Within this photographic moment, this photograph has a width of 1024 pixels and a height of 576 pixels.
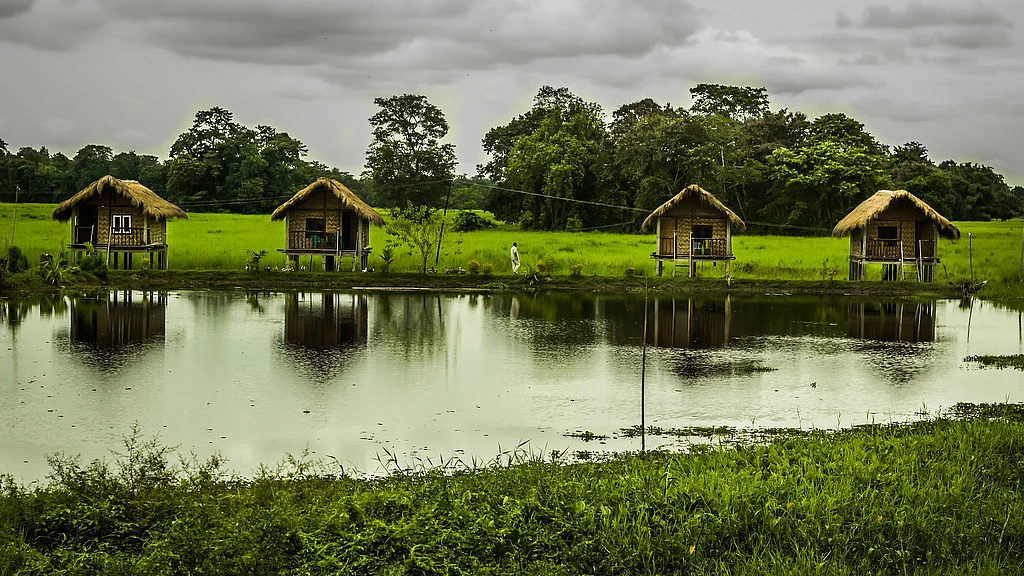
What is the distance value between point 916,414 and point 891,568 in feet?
20.1

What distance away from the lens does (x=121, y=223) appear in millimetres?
34000

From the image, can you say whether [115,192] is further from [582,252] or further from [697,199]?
[697,199]

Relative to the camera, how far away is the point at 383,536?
22.4 ft

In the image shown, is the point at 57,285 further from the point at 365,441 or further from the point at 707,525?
the point at 707,525

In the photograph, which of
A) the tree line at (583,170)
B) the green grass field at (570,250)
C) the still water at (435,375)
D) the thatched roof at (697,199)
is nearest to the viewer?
the still water at (435,375)

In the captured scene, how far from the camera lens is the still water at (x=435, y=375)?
36.1ft

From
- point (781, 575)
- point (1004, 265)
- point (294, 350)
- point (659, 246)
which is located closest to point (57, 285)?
point (294, 350)

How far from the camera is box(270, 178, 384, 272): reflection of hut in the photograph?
114ft

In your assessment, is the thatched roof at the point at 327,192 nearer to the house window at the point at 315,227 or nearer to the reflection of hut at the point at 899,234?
the house window at the point at 315,227

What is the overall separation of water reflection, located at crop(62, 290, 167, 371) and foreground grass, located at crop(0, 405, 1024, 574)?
7.96 metres

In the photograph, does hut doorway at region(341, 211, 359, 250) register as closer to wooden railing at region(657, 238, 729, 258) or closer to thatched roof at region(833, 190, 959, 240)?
wooden railing at region(657, 238, 729, 258)

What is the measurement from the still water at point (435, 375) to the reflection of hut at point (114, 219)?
7.86 m

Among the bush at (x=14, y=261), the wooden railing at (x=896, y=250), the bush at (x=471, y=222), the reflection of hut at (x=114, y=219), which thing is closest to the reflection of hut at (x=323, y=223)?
the reflection of hut at (x=114, y=219)

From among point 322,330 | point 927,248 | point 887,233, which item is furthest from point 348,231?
point 927,248
